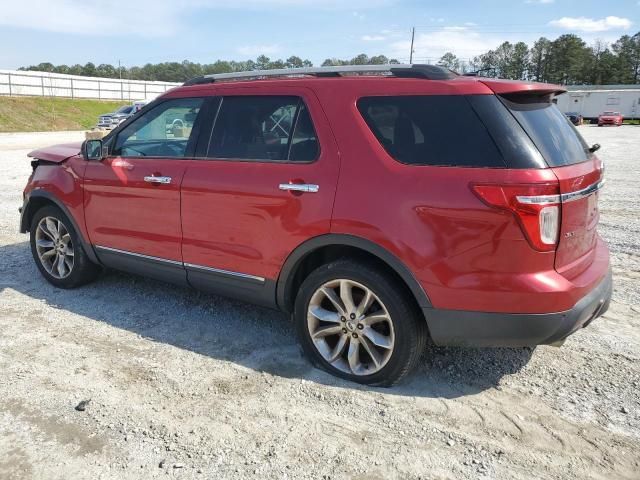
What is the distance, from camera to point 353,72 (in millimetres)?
3475

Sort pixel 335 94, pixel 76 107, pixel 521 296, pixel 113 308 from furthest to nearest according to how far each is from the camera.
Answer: pixel 76 107 → pixel 113 308 → pixel 335 94 → pixel 521 296

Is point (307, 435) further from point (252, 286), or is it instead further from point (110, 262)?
point (110, 262)

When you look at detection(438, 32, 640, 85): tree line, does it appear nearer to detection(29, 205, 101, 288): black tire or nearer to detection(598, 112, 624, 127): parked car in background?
detection(598, 112, 624, 127): parked car in background

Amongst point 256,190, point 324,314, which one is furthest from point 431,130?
point 324,314

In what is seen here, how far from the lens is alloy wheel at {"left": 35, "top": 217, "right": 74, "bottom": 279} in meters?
5.03

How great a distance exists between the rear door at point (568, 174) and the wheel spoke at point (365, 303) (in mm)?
1052

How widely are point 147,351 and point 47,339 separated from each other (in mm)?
819

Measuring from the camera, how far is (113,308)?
4.63 metres

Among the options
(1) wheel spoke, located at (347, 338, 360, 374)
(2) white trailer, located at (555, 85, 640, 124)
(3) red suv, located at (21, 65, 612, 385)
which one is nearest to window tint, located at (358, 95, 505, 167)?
(3) red suv, located at (21, 65, 612, 385)

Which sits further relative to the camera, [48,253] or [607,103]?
[607,103]

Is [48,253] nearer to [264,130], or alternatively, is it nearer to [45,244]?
[45,244]

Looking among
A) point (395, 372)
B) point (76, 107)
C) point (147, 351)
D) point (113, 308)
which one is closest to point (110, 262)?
point (113, 308)

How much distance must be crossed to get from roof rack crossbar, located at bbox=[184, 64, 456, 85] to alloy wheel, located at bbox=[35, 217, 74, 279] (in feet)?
6.46

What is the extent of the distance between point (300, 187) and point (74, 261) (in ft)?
8.89
